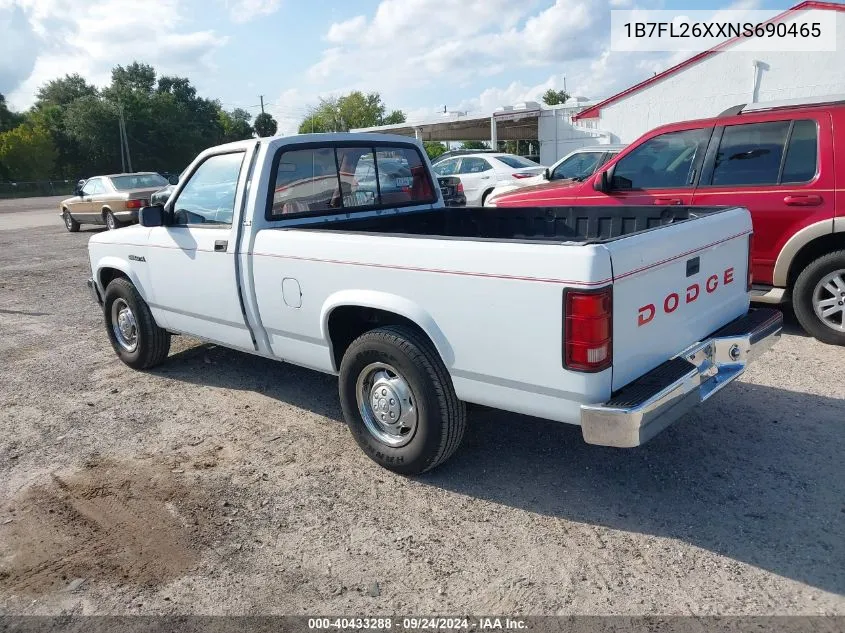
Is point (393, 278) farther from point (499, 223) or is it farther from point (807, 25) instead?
point (807, 25)

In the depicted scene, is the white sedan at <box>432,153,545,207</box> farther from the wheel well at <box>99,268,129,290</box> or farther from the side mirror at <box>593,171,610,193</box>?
the wheel well at <box>99,268,129,290</box>

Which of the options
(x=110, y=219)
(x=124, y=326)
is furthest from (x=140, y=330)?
(x=110, y=219)

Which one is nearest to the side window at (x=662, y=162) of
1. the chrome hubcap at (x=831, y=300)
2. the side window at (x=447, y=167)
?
the chrome hubcap at (x=831, y=300)

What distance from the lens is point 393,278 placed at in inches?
133

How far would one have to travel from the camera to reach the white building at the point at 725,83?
54.3 feet

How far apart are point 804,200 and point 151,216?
202 inches

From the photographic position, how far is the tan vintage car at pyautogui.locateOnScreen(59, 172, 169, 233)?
1705 cm

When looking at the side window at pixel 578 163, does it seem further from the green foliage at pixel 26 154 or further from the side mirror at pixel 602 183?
the green foliage at pixel 26 154

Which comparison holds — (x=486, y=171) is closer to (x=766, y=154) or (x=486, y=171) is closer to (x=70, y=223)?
(x=766, y=154)

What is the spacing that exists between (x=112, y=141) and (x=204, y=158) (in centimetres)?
6090

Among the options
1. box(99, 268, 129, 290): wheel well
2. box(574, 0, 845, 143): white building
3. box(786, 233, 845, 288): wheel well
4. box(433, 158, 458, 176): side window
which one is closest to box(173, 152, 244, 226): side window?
box(99, 268, 129, 290): wheel well

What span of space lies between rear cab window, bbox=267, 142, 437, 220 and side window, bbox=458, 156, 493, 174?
10.9 metres

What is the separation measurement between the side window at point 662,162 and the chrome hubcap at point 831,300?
147cm

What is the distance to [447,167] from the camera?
17078mm
